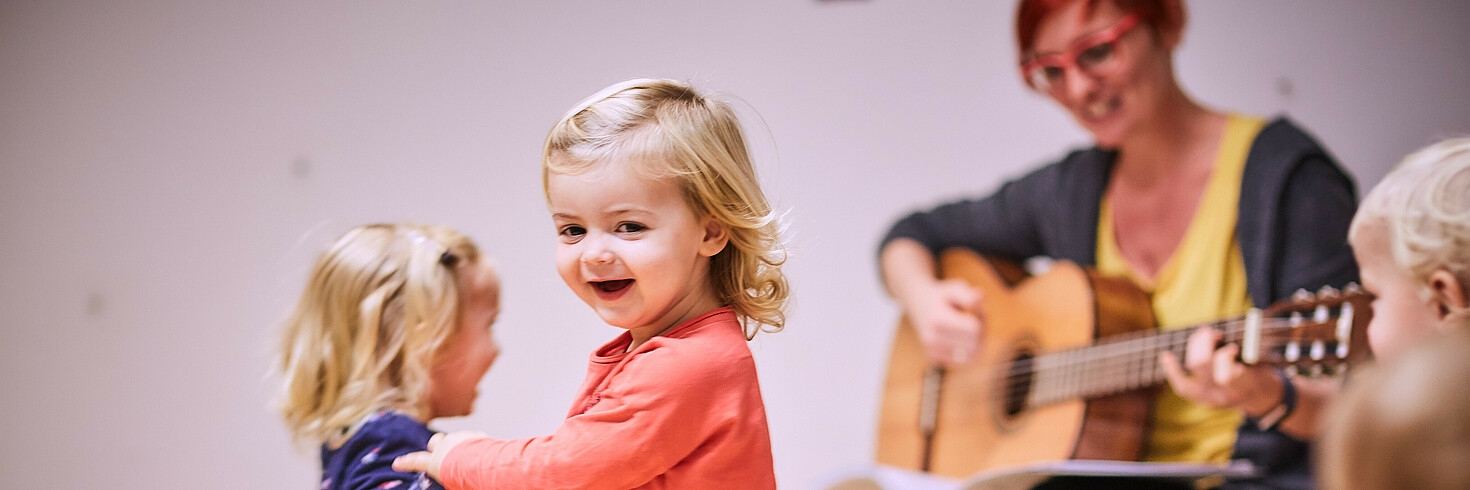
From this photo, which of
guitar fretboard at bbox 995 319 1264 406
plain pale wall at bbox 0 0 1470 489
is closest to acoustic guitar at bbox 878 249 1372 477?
guitar fretboard at bbox 995 319 1264 406

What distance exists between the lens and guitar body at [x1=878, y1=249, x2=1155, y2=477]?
199cm

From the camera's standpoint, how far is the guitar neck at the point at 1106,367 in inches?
77.5

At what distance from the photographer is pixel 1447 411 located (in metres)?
0.39

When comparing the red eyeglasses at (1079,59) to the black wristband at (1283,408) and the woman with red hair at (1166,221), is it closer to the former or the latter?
the woman with red hair at (1166,221)

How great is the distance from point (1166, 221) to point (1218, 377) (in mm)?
338

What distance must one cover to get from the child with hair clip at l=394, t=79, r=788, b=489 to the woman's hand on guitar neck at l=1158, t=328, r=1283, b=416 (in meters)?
1.36

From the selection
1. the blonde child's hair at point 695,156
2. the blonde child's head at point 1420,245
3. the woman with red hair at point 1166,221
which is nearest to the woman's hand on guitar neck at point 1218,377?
the woman with red hair at point 1166,221

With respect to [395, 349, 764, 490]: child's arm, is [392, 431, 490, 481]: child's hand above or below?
below

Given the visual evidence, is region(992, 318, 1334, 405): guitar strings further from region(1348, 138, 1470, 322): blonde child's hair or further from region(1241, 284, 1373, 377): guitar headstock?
region(1348, 138, 1470, 322): blonde child's hair

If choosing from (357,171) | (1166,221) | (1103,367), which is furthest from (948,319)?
(357,171)

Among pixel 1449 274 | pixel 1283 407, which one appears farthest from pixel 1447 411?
pixel 1283 407

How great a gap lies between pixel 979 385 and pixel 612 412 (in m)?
1.54

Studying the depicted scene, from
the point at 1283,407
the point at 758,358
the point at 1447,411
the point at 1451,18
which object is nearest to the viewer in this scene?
the point at 1447,411

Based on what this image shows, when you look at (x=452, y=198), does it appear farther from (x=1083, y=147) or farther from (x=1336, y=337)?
(x=1336, y=337)
